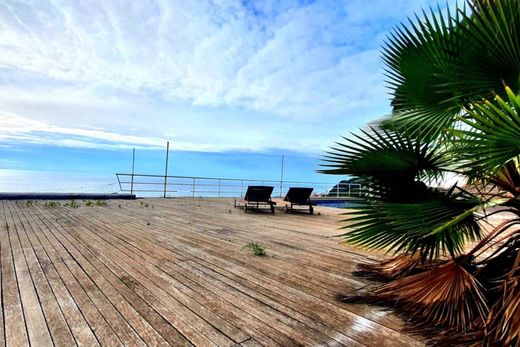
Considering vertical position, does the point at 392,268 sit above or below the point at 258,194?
below

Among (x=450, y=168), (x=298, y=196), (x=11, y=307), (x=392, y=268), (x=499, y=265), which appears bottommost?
(x=11, y=307)

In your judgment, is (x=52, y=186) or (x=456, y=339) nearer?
(x=456, y=339)

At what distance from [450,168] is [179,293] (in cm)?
217

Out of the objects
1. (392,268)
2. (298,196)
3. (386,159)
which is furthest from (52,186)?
(386,159)

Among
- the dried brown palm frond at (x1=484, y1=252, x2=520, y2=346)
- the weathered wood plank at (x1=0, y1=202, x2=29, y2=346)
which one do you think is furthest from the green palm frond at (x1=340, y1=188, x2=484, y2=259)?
the weathered wood plank at (x1=0, y1=202, x2=29, y2=346)

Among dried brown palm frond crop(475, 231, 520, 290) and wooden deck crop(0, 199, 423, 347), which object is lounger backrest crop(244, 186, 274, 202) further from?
dried brown palm frond crop(475, 231, 520, 290)

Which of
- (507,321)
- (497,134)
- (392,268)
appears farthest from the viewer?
(392,268)

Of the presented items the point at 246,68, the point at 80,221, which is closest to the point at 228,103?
the point at 246,68

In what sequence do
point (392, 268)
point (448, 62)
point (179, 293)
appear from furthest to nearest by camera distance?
point (392, 268) < point (179, 293) < point (448, 62)

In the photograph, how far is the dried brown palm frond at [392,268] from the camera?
2492 millimetres

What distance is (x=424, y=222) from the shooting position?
1786mm

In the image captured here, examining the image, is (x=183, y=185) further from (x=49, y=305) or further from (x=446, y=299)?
(x=446, y=299)

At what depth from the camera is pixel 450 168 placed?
2.06 metres

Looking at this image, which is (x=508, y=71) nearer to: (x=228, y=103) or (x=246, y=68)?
(x=246, y=68)
